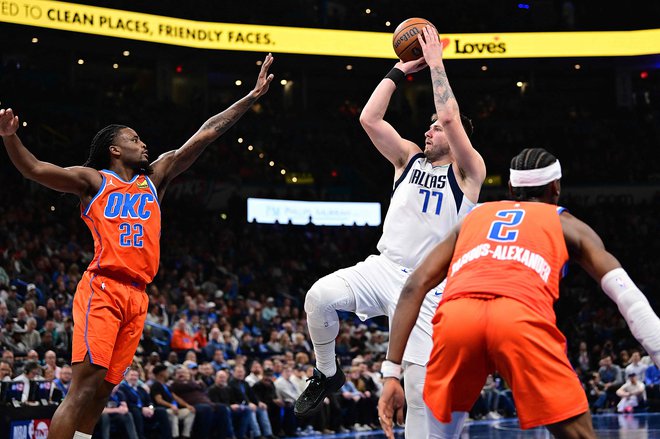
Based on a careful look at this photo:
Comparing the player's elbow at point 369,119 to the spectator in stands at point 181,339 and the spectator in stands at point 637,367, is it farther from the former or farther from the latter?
the spectator in stands at point 637,367

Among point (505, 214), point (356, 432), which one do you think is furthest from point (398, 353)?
point (356, 432)

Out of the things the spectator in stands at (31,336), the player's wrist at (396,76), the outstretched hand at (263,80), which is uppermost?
the outstretched hand at (263,80)

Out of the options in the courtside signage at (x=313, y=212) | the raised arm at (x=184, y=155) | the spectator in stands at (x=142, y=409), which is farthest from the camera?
the courtside signage at (x=313, y=212)

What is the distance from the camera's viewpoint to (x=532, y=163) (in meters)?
4.44

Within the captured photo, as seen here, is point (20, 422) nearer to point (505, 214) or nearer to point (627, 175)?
point (505, 214)

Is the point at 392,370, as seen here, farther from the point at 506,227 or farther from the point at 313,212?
the point at 313,212

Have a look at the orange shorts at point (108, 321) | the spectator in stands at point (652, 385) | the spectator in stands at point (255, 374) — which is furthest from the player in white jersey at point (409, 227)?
the spectator in stands at point (652, 385)

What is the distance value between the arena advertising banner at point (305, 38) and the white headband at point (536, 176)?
20.4 meters

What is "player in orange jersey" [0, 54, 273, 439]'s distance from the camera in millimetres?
5969

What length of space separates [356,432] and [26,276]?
22.5 feet

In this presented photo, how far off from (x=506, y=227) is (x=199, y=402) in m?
10.8

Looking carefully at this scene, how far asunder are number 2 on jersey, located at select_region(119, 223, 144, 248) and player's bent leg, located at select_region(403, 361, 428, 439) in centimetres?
203

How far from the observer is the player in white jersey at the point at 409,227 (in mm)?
6092

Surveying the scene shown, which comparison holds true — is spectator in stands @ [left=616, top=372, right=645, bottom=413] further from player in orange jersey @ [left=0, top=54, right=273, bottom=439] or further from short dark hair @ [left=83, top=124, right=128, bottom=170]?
short dark hair @ [left=83, top=124, right=128, bottom=170]
